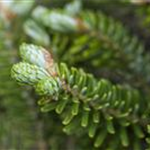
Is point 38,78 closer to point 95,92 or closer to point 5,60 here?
point 95,92

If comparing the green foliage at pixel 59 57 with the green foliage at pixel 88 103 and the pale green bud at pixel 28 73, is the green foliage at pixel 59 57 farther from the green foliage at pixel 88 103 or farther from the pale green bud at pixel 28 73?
the pale green bud at pixel 28 73

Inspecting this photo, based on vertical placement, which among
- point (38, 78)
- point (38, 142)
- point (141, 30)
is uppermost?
point (38, 78)

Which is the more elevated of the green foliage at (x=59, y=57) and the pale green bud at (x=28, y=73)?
the pale green bud at (x=28, y=73)

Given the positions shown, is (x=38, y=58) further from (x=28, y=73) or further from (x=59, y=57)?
(x=59, y=57)

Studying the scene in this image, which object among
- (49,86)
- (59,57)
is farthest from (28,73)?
(59,57)

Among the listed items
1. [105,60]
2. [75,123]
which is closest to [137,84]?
[105,60]

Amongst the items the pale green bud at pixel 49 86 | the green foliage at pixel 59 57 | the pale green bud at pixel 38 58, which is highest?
the pale green bud at pixel 38 58

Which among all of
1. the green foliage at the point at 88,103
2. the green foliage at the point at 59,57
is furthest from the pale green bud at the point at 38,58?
the green foliage at the point at 59,57
